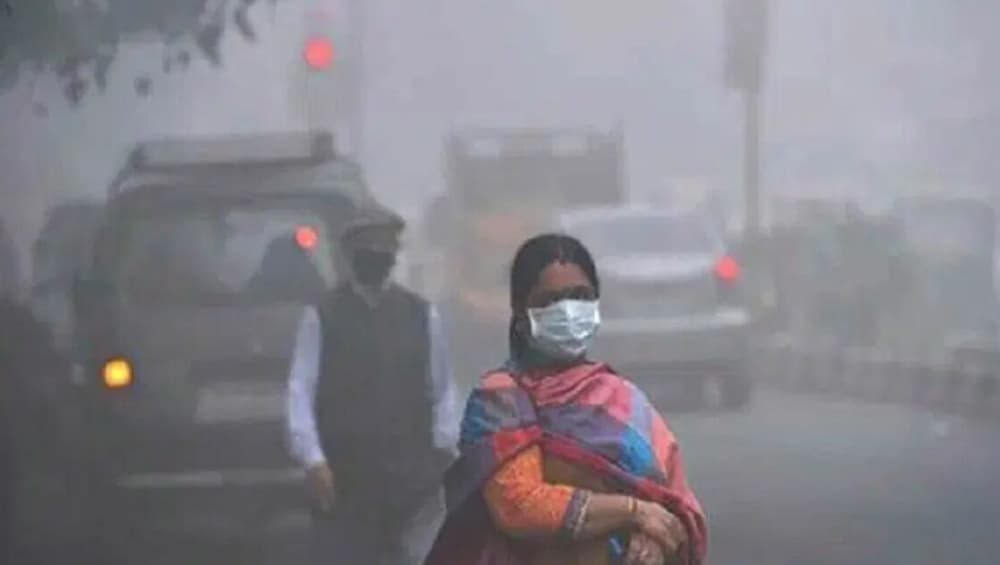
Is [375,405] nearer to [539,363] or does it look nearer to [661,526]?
[539,363]

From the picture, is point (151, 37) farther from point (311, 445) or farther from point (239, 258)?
point (311, 445)

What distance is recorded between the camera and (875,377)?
6.16 metres

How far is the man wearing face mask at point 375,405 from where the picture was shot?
19.4 feet

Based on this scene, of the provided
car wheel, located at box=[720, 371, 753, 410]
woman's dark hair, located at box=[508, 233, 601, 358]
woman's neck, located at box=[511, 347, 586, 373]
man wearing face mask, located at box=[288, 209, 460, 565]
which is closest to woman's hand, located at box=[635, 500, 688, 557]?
woman's neck, located at box=[511, 347, 586, 373]

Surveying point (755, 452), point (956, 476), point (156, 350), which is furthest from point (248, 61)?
point (956, 476)

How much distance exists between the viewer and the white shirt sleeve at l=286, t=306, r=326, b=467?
591 cm

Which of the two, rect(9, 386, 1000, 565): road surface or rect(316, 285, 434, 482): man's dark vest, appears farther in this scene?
rect(9, 386, 1000, 565): road surface

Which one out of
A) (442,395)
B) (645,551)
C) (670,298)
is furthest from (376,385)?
(645,551)

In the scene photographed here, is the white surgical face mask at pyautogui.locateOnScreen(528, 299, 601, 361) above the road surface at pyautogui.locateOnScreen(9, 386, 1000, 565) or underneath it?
above

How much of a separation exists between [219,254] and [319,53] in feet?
2.01

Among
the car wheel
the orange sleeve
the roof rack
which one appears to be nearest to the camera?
the orange sleeve

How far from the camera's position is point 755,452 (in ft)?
20.2

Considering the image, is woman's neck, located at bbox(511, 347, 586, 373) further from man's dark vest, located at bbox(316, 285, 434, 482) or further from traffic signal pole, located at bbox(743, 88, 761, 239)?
traffic signal pole, located at bbox(743, 88, 761, 239)

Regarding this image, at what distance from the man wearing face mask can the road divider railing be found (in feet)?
2.98
